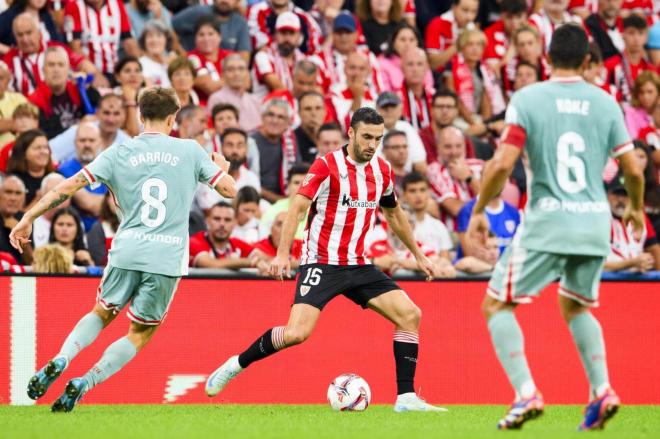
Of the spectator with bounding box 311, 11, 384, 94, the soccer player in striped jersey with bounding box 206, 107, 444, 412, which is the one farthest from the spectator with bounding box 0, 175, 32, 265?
the spectator with bounding box 311, 11, 384, 94

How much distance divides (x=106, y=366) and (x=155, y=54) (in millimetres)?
6952

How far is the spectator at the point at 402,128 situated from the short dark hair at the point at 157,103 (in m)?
5.88

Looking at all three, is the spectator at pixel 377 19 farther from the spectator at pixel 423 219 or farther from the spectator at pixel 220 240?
the spectator at pixel 220 240

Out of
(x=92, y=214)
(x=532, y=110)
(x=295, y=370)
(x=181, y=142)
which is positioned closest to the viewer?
(x=532, y=110)

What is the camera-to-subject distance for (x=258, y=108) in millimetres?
14352

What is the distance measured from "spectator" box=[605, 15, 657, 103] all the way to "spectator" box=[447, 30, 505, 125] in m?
1.83

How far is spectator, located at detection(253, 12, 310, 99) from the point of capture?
1473 cm

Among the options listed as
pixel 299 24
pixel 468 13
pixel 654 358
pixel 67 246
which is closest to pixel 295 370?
pixel 67 246

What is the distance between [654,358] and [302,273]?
146 inches

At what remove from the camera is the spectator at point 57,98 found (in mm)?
13234

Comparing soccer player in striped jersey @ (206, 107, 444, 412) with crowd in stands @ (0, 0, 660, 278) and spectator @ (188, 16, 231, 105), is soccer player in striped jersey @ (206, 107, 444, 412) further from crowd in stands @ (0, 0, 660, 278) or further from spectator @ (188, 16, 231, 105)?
spectator @ (188, 16, 231, 105)

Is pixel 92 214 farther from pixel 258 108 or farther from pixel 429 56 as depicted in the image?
pixel 429 56

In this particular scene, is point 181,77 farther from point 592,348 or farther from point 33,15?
point 592,348

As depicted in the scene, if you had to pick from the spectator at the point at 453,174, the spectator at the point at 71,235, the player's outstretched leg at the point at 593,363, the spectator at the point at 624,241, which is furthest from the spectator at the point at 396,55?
the player's outstretched leg at the point at 593,363
